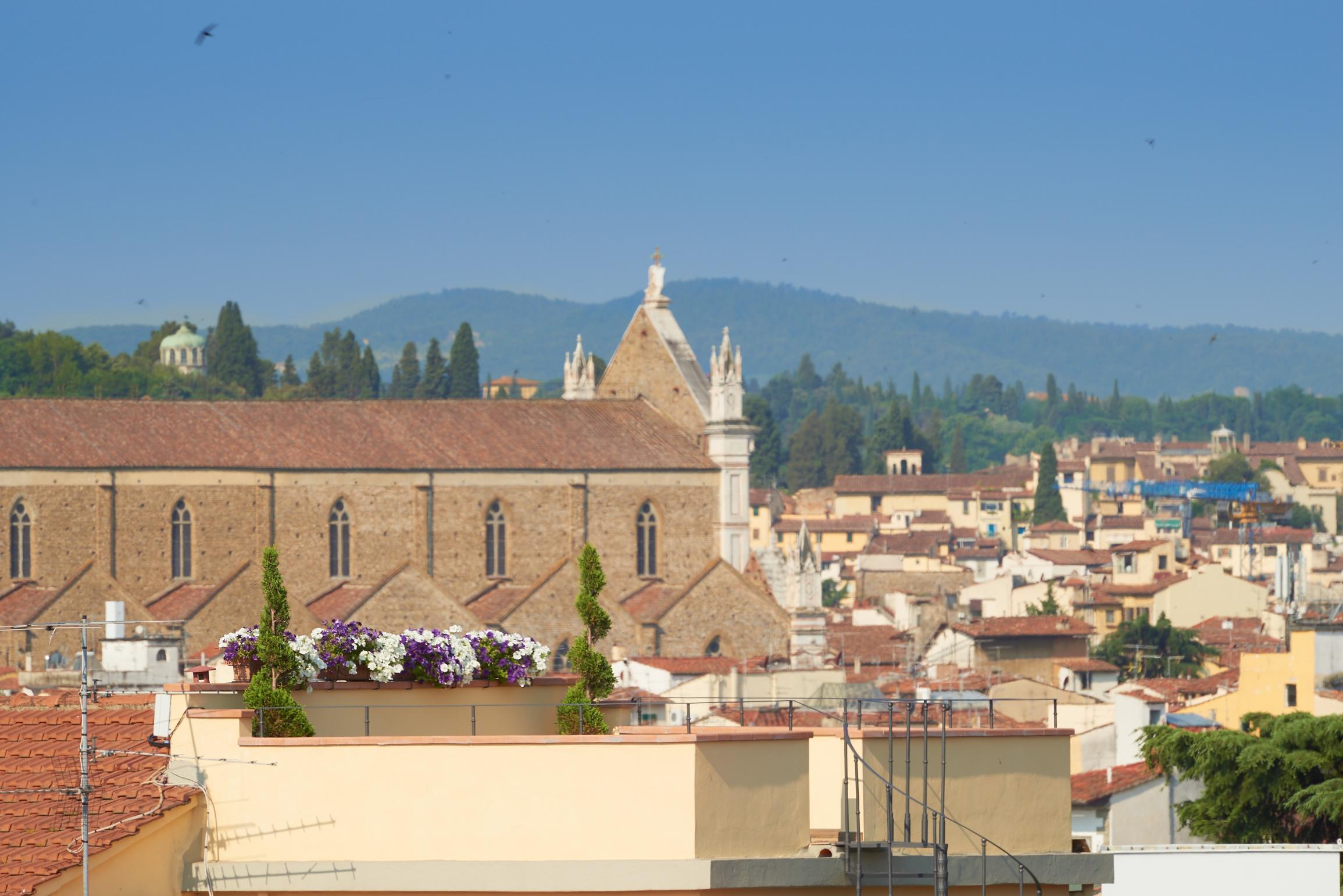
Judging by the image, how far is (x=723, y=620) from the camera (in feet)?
224

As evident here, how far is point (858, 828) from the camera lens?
13930mm

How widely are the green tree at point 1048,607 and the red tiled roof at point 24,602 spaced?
116ft

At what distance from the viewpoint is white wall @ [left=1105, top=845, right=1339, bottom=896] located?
23688 millimetres

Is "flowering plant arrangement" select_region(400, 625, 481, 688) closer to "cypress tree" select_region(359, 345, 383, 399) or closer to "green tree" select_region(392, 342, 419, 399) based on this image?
"cypress tree" select_region(359, 345, 383, 399)

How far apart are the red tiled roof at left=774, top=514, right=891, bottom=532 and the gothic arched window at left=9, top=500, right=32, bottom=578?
98.3 meters

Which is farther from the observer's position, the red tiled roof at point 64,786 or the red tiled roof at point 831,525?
the red tiled roof at point 831,525

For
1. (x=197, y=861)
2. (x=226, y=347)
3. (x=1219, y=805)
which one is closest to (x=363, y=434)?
(x=1219, y=805)

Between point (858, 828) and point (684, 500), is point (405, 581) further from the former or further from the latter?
point (858, 828)

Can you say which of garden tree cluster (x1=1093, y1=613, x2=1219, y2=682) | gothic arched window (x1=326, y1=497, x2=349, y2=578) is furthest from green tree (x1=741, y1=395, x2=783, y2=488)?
gothic arched window (x1=326, y1=497, x2=349, y2=578)

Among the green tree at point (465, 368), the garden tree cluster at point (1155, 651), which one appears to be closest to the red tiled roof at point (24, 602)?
the garden tree cluster at point (1155, 651)

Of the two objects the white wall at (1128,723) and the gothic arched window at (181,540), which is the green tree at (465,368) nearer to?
the gothic arched window at (181,540)

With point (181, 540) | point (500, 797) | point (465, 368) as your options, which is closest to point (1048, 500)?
point (465, 368)

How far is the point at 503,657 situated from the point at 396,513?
5120 cm

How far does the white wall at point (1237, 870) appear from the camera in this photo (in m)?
23.7
